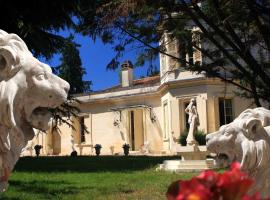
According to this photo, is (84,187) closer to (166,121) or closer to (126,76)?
(166,121)

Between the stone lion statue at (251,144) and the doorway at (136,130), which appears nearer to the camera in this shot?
the stone lion statue at (251,144)

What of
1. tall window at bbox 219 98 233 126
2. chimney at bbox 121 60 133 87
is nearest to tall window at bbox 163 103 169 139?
tall window at bbox 219 98 233 126

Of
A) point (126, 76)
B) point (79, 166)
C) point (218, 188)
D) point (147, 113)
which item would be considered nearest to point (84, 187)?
point (79, 166)

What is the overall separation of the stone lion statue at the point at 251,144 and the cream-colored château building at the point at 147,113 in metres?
26.7

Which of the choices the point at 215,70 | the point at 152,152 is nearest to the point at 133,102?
the point at 152,152

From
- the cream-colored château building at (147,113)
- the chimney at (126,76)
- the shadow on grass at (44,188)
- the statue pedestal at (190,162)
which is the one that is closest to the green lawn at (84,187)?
the shadow on grass at (44,188)

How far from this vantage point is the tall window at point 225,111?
33594 mm

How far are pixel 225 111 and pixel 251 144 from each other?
30979 mm

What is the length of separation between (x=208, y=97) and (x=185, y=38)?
25813mm

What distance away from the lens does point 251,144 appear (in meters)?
3.21

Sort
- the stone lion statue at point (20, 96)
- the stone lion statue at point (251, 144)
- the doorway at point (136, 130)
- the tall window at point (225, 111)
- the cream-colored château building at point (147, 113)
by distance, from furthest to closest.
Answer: the doorway at point (136, 130), the tall window at point (225, 111), the cream-colored château building at point (147, 113), the stone lion statue at point (251, 144), the stone lion statue at point (20, 96)

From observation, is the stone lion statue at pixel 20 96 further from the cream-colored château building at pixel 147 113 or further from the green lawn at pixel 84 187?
the cream-colored château building at pixel 147 113

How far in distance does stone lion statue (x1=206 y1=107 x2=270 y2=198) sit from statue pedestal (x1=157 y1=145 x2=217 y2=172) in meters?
12.1

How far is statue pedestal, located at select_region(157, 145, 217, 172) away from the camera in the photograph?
16.3 metres
